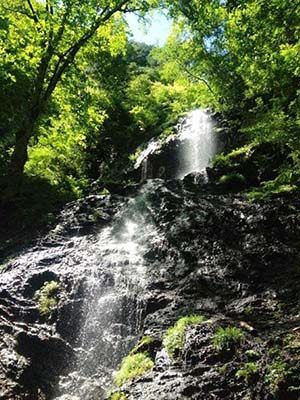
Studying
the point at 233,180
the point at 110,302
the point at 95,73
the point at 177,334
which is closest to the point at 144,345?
the point at 177,334

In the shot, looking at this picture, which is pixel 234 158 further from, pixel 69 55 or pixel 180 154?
pixel 69 55

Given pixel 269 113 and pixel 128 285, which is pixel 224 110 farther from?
pixel 128 285

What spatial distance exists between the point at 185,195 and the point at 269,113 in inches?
146

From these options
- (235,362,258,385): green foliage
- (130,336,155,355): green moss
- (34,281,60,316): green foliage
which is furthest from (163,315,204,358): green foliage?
(34,281,60,316): green foliage

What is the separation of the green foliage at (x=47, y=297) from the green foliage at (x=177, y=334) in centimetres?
285

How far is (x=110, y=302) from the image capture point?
7.85 metres

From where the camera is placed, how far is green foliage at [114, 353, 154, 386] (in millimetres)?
5426

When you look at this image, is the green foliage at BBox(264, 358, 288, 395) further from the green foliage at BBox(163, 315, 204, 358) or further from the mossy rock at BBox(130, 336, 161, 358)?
the mossy rock at BBox(130, 336, 161, 358)

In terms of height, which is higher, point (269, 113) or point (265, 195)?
point (269, 113)

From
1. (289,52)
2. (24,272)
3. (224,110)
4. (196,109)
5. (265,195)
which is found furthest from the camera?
(196,109)

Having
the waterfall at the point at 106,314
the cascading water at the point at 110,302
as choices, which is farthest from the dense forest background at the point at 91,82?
the waterfall at the point at 106,314

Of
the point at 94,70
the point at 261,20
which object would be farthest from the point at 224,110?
the point at 261,20

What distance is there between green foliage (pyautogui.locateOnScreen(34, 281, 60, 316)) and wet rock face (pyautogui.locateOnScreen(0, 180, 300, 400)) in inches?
3.9

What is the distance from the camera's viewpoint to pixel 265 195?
10594 millimetres
